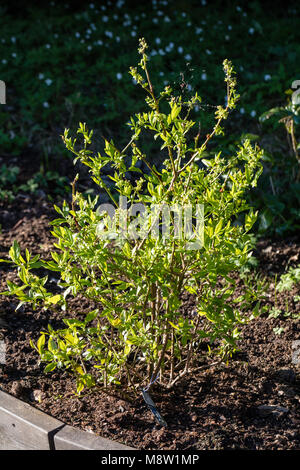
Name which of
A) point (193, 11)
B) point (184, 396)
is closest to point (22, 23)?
point (193, 11)

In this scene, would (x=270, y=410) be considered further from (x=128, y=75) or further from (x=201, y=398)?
(x=128, y=75)

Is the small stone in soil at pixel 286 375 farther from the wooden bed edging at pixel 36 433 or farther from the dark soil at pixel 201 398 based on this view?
the wooden bed edging at pixel 36 433

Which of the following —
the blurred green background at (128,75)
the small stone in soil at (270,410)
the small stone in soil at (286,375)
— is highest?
the blurred green background at (128,75)

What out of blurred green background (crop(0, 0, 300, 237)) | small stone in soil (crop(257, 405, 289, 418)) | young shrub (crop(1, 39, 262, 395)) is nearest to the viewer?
young shrub (crop(1, 39, 262, 395))

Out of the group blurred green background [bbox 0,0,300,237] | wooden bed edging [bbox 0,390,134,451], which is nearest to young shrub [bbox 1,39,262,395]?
wooden bed edging [bbox 0,390,134,451]

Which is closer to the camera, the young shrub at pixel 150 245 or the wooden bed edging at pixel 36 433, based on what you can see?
the young shrub at pixel 150 245

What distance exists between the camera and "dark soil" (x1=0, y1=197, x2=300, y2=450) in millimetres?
2361

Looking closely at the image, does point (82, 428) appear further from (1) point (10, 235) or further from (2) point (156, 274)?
(1) point (10, 235)

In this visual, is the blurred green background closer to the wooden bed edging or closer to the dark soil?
the dark soil

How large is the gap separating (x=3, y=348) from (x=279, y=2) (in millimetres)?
6085

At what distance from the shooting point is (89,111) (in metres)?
5.12

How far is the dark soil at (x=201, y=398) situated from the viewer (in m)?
2.36

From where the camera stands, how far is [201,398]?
2.61 m

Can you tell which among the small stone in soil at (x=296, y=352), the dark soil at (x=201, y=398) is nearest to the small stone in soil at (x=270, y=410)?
the dark soil at (x=201, y=398)
